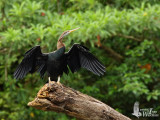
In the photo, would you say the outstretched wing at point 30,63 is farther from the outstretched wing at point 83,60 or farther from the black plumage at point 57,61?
the outstretched wing at point 83,60

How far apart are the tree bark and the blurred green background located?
1.81m

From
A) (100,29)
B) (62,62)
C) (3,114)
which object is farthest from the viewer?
(3,114)

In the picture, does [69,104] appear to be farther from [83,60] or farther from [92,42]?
[92,42]

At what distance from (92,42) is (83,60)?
3.93 ft

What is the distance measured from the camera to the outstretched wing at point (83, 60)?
14.0 ft

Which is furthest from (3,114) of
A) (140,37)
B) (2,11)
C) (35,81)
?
(140,37)

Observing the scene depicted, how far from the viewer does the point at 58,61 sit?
Answer: 13.4ft

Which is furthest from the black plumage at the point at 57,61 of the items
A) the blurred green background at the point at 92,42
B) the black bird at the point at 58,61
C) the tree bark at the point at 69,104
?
the blurred green background at the point at 92,42

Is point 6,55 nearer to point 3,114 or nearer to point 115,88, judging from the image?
point 3,114

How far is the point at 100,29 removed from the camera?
5.54 metres

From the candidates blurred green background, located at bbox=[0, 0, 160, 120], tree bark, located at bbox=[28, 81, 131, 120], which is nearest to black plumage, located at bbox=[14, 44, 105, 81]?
tree bark, located at bbox=[28, 81, 131, 120]

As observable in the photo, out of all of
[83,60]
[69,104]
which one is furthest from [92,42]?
[69,104]

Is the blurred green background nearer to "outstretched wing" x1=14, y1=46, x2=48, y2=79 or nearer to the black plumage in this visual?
the black plumage

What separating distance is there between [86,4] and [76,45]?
2453 millimetres
